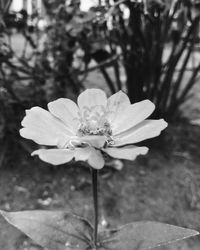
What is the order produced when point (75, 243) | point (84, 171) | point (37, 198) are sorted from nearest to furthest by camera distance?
point (75, 243) → point (37, 198) → point (84, 171)

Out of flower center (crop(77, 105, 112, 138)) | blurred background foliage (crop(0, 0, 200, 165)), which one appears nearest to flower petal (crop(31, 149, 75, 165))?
flower center (crop(77, 105, 112, 138))

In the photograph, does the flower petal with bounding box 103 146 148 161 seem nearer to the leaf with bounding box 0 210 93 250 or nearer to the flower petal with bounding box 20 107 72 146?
the flower petal with bounding box 20 107 72 146

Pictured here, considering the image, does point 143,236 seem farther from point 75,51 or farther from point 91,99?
point 75,51

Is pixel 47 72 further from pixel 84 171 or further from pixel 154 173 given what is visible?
pixel 154 173

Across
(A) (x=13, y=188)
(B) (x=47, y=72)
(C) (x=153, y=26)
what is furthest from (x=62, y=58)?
(A) (x=13, y=188)

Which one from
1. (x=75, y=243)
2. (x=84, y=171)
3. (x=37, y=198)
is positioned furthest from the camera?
(x=84, y=171)

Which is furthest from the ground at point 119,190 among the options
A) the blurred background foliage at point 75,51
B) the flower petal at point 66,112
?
the flower petal at point 66,112

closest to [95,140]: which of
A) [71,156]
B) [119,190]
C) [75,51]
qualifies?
[71,156]

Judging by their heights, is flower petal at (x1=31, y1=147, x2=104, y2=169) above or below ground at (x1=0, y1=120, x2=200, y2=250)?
above
